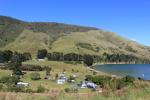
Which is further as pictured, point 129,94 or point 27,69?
point 27,69

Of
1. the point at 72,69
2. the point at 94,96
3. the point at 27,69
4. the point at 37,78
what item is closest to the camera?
the point at 94,96

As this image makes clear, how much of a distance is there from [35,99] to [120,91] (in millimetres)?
3014

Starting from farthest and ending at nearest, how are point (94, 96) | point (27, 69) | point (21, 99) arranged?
point (27, 69) → point (94, 96) → point (21, 99)

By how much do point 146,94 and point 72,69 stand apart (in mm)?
169320

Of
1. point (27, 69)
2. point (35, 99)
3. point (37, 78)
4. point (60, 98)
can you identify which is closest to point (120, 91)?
point (60, 98)

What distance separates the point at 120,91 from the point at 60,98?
2.25 metres

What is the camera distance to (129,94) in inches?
457

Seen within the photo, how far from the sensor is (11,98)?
10.8 meters

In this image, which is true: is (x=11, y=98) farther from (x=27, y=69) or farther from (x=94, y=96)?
(x=27, y=69)

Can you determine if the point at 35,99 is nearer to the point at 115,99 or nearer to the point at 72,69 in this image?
the point at 115,99

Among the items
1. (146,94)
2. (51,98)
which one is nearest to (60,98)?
(51,98)

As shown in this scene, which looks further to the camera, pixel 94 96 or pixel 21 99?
pixel 94 96

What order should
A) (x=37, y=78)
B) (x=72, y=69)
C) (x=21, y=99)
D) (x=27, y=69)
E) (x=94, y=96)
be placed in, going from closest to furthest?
(x=21, y=99) → (x=94, y=96) → (x=37, y=78) → (x=27, y=69) → (x=72, y=69)

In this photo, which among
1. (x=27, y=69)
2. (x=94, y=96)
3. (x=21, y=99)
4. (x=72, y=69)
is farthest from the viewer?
(x=72, y=69)
